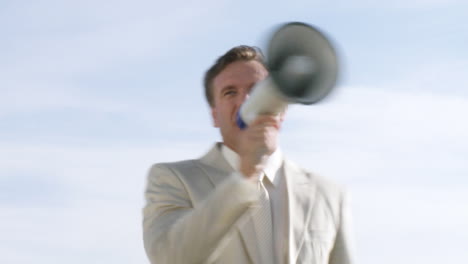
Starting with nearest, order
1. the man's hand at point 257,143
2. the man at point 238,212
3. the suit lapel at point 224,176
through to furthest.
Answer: the man's hand at point 257,143 < the man at point 238,212 < the suit lapel at point 224,176

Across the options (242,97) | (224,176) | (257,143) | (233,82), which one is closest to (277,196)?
(224,176)

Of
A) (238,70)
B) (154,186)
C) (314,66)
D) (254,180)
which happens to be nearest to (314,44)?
(314,66)

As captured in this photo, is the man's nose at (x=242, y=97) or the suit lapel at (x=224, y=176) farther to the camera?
the man's nose at (x=242, y=97)

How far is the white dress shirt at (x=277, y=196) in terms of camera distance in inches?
269

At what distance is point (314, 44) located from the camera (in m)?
5.89

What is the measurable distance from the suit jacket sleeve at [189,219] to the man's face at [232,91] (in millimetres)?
452

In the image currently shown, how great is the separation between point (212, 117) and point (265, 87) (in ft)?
5.30

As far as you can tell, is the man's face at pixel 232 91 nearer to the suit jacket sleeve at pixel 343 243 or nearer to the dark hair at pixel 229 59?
the dark hair at pixel 229 59

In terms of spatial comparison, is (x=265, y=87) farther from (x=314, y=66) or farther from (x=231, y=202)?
(x=231, y=202)

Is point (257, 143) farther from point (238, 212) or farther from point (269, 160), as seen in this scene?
point (269, 160)

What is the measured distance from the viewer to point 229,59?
7.21 m

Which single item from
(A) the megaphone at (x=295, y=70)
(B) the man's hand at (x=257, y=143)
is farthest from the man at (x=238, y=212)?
(A) the megaphone at (x=295, y=70)

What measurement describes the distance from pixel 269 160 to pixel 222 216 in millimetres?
937

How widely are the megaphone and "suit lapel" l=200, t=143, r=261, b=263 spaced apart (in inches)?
37.8
